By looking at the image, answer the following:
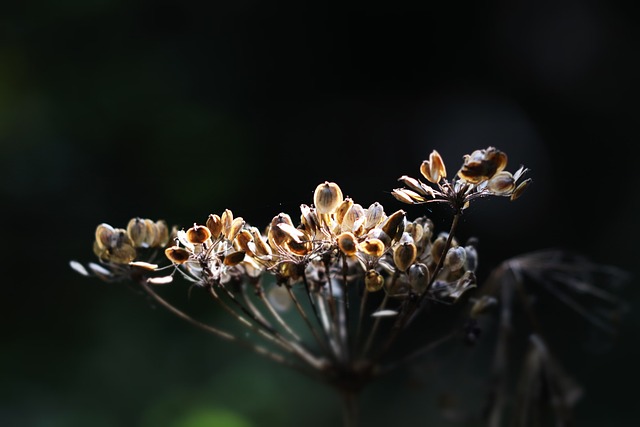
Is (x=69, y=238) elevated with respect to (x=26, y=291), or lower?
elevated

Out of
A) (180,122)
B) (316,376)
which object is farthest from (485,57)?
(316,376)

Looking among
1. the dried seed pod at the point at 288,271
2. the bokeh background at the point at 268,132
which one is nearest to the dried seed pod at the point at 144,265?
the dried seed pod at the point at 288,271

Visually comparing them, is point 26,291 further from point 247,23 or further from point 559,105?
point 559,105

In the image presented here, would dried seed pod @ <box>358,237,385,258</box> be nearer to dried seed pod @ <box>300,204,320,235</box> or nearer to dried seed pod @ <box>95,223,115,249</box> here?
dried seed pod @ <box>300,204,320,235</box>

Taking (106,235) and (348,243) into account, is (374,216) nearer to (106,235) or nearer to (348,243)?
(348,243)

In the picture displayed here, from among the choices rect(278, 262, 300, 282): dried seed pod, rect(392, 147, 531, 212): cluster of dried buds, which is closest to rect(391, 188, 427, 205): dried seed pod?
rect(392, 147, 531, 212): cluster of dried buds

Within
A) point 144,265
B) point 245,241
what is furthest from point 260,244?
point 144,265

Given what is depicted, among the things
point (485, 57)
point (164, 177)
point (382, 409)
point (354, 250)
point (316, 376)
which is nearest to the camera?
point (354, 250)
